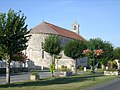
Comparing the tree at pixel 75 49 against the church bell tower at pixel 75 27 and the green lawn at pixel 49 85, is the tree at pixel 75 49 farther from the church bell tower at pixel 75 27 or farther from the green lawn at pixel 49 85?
the church bell tower at pixel 75 27

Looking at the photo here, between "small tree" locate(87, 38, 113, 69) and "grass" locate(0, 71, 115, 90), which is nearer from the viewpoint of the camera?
"grass" locate(0, 71, 115, 90)

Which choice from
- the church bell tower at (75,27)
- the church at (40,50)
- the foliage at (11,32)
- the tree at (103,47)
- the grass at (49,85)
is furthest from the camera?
the church bell tower at (75,27)

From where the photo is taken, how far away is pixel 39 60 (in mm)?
84938

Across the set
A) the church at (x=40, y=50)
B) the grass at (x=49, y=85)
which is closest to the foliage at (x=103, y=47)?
the grass at (x=49, y=85)

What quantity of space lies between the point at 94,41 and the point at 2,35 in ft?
108

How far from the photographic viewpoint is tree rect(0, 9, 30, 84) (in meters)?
24.3

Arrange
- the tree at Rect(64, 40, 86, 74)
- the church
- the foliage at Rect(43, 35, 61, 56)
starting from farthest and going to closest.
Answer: the church < the tree at Rect(64, 40, 86, 74) < the foliage at Rect(43, 35, 61, 56)

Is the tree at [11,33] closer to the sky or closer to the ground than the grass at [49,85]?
closer to the sky

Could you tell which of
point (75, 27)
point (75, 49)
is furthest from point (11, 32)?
point (75, 27)

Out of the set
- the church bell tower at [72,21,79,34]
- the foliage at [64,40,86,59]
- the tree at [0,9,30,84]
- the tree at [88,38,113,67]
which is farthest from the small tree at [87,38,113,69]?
the church bell tower at [72,21,79,34]

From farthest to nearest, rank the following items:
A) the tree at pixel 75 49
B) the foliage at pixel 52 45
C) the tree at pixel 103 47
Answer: the tree at pixel 103 47 < the tree at pixel 75 49 < the foliage at pixel 52 45

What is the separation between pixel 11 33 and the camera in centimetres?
2442

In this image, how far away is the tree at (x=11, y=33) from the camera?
24.3 m

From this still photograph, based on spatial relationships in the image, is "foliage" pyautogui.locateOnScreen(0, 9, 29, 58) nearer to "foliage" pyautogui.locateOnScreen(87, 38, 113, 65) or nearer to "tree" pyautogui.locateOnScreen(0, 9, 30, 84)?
"tree" pyautogui.locateOnScreen(0, 9, 30, 84)
